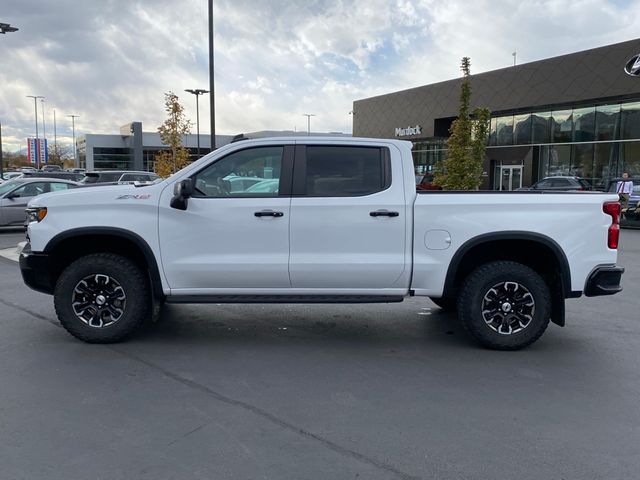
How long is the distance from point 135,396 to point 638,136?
29.3m

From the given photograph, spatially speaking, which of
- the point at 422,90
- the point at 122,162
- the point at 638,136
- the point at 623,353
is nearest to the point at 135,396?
the point at 623,353

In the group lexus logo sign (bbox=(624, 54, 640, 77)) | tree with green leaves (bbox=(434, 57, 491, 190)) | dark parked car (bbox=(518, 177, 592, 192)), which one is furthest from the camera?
lexus logo sign (bbox=(624, 54, 640, 77))

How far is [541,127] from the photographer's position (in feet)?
108

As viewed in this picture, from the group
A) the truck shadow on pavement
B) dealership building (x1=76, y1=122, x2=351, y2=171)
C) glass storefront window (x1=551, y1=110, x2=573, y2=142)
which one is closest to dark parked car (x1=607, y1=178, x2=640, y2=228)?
glass storefront window (x1=551, y1=110, x2=573, y2=142)

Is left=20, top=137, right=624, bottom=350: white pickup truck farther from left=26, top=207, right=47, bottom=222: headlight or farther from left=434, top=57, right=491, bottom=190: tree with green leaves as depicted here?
left=434, top=57, right=491, bottom=190: tree with green leaves

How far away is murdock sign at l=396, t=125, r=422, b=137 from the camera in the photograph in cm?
4106

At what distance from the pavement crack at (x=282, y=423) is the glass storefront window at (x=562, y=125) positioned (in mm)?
31081

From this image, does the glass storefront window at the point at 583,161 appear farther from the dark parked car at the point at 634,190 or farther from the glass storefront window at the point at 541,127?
the dark parked car at the point at 634,190

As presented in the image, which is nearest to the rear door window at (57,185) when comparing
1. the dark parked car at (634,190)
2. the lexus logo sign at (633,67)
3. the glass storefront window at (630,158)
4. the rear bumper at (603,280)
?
the rear bumper at (603,280)

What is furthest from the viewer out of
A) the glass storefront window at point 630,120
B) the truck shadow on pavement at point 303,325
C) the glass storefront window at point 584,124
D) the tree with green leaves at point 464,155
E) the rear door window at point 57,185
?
the glass storefront window at point 584,124

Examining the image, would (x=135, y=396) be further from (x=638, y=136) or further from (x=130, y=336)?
(x=638, y=136)

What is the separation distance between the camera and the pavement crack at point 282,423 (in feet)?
10.7

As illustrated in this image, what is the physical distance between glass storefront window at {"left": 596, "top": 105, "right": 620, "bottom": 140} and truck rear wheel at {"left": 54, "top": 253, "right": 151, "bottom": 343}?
29.2 metres

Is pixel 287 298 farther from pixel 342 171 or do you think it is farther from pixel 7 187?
pixel 7 187
